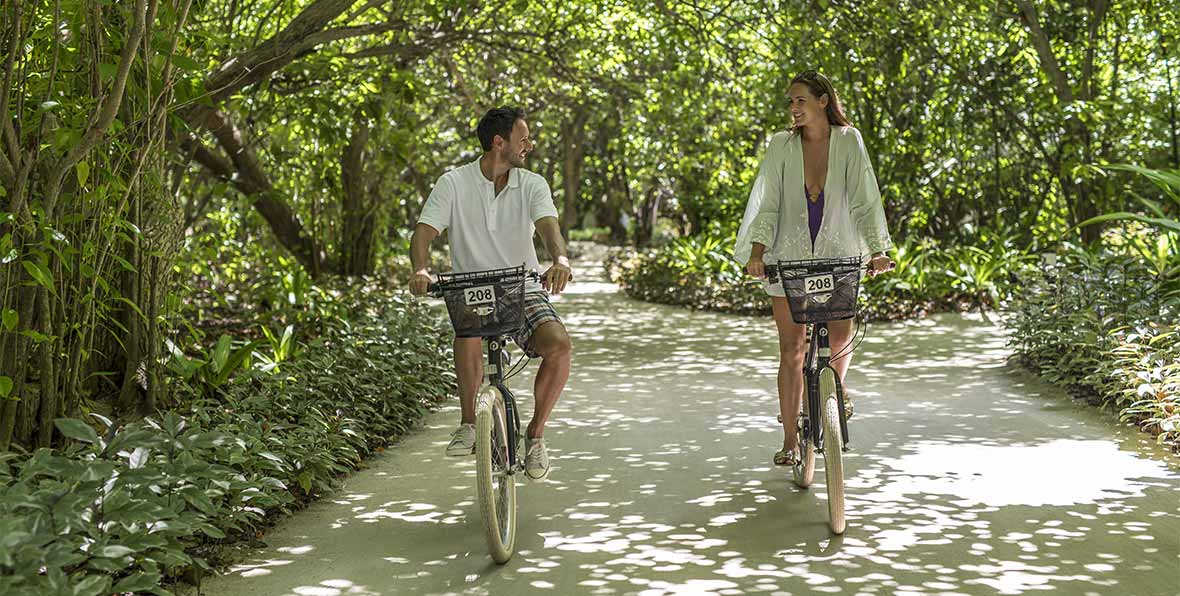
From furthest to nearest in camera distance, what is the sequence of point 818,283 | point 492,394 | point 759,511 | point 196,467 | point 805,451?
point 805,451, point 759,511, point 818,283, point 492,394, point 196,467

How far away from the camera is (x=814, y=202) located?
5801mm

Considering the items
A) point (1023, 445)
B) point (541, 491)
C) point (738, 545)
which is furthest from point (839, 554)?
point (1023, 445)

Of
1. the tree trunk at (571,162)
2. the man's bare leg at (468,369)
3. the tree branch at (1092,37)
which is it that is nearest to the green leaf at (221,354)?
the man's bare leg at (468,369)

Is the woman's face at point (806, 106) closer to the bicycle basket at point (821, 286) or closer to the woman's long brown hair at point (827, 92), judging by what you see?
the woman's long brown hair at point (827, 92)

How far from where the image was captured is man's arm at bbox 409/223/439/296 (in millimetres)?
4887

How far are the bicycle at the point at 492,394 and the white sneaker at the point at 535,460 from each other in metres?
0.29

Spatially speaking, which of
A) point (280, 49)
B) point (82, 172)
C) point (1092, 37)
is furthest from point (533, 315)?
point (1092, 37)

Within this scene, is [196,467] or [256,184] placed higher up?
[256,184]

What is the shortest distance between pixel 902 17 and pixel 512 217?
706cm

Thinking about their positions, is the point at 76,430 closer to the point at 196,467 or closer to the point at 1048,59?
the point at 196,467

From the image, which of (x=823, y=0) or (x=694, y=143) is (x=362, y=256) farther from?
(x=823, y=0)

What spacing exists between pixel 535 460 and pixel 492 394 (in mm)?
596

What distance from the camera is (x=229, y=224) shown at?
1923 centimetres

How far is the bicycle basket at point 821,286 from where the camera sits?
17.5 feet
